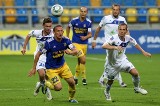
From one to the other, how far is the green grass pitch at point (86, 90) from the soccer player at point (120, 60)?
417 mm

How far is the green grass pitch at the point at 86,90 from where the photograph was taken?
1337 cm

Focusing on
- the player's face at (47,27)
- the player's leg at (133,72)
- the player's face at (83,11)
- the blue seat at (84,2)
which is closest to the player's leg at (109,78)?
the player's leg at (133,72)

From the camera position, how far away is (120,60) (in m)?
13.9

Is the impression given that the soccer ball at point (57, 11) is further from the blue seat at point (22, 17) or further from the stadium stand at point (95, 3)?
the stadium stand at point (95, 3)

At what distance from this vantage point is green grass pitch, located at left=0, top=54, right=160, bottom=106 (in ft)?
43.9

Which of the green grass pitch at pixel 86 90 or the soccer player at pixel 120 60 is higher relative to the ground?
the soccer player at pixel 120 60

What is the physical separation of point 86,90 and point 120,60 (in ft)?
8.36

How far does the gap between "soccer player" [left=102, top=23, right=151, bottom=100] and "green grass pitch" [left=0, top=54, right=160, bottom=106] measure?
1.37 ft

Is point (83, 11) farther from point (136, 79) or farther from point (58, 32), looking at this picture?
point (58, 32)

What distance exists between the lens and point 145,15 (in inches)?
1351

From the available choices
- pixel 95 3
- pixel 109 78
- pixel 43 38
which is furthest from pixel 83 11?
pixel 95 3

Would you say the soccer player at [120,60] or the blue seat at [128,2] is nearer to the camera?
the soccer player at [120,60]

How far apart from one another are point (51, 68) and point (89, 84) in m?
4.86

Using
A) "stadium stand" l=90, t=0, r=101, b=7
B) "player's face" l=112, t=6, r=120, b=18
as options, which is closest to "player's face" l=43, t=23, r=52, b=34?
"player's face" l=112, t=6, r=120, b=18
